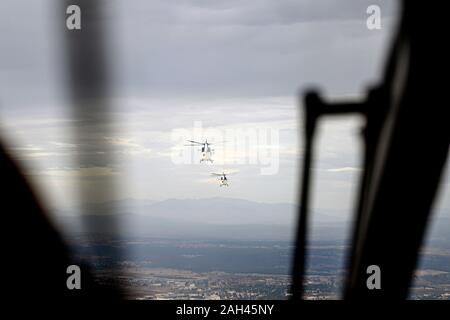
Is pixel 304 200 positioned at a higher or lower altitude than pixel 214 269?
higher

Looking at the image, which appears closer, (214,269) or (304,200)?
(304,200)

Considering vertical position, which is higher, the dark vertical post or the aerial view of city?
the dark vertical post

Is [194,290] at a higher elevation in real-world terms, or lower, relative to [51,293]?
lower

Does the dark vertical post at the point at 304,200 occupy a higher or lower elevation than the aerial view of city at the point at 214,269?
higher

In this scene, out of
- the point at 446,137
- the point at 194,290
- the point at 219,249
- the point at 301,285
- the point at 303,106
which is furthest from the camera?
the point at 219,249

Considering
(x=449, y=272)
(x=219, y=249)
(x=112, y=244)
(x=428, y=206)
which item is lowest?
(x=219, y=249)
